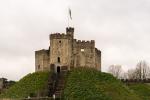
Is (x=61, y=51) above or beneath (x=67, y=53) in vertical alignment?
above

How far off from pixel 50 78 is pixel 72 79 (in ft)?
10.7

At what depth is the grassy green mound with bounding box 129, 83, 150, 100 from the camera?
69819 millimetres

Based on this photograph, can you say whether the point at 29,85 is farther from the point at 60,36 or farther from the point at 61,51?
the point at 60,36

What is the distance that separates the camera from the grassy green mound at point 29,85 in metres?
64.8

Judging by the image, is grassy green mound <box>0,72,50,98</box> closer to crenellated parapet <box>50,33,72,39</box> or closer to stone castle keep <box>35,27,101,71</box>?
stone castle keep <box>35,27,101,71</box>

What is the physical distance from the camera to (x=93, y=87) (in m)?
63.4

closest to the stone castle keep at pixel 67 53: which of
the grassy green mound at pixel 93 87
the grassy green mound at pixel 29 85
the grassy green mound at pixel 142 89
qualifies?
the grassy green mound at pixel 93 87

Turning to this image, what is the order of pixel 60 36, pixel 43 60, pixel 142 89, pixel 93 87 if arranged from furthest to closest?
1. pixel 142 89
2. pixel 43 60
3. pixel 60 36
4. pixel 93 87

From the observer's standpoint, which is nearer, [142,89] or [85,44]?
[85,44]

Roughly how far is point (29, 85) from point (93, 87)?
8813 millimetres

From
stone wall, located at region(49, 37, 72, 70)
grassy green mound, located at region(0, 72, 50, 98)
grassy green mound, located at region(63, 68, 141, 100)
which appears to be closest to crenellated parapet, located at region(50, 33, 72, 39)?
stone wall, located at region(49, 37, 72, 70)

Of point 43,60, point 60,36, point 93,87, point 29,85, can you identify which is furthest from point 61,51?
point 93,87

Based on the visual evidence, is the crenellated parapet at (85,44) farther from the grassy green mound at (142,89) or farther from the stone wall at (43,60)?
the grassy green mound at (142,89)

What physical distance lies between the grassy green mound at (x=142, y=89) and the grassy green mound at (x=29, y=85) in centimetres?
1278
